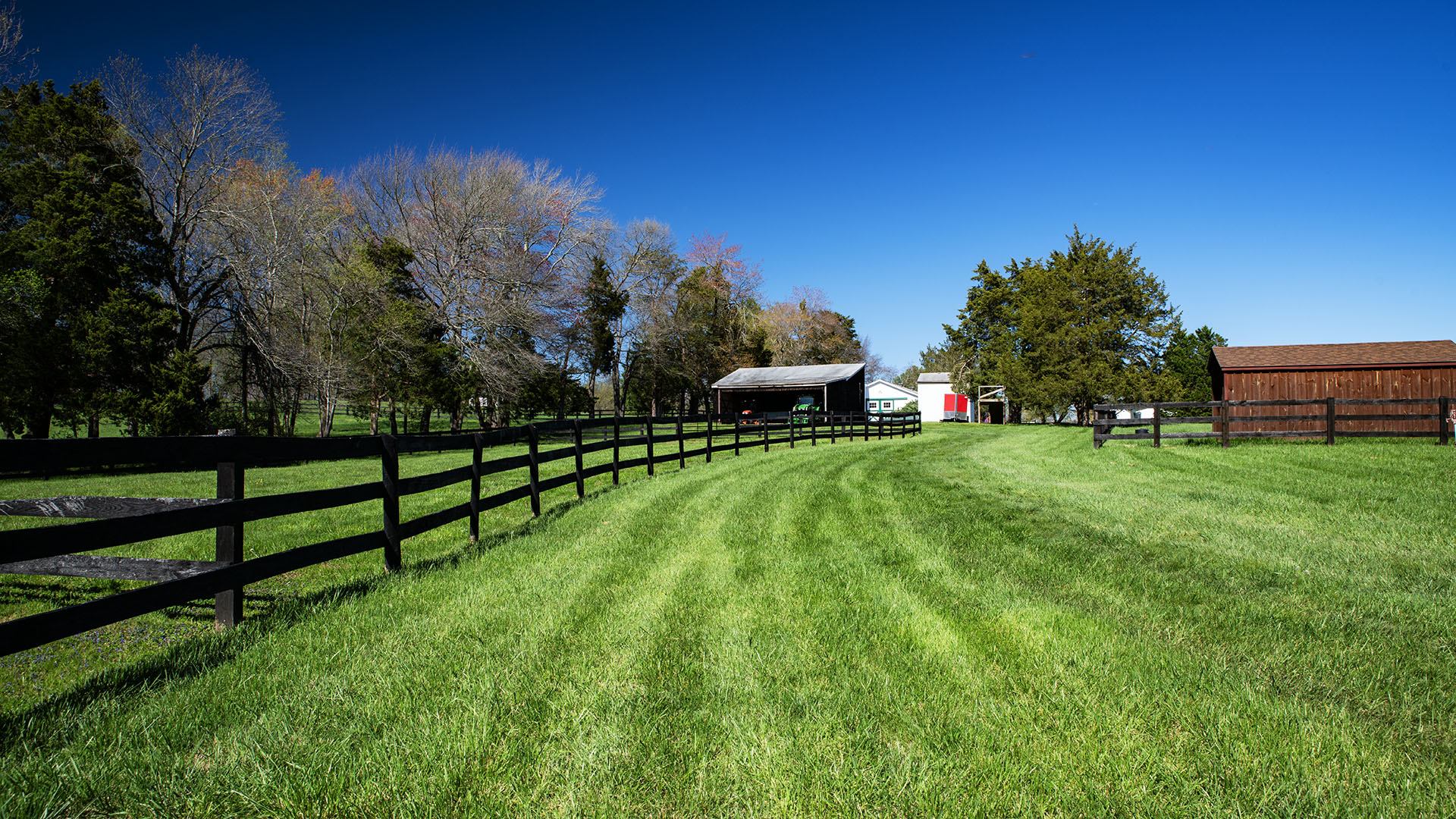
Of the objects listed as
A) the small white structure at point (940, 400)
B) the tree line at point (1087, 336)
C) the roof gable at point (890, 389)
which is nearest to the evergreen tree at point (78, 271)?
the tree line at point (1087, 336)

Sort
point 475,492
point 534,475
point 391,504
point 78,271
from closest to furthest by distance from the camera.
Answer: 1. point 391,504
2. point 475,492
3. point 534,475
4. point 78,271

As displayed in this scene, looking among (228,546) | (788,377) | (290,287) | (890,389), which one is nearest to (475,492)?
(228,546)

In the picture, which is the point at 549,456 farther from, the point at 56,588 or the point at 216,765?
the point at 216,765

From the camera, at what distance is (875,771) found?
8.39 ft

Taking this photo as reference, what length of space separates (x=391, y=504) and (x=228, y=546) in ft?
4.93

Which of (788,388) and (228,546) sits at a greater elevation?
(788,388)

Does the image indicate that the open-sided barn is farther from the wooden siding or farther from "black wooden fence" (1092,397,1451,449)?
"black wooden fence" (1092,397,1451,449)

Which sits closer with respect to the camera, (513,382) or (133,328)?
(133,328)

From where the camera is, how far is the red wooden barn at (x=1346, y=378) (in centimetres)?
2147

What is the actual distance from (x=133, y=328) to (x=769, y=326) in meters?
48.5

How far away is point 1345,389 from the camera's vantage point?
22.2 meters

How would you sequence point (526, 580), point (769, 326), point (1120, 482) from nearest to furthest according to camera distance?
point (526, 580), point (1120, 482), point (769, 326)

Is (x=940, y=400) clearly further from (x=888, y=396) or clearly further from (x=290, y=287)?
(x=290, y=287)

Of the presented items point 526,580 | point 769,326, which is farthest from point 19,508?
point 769,326
